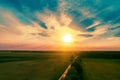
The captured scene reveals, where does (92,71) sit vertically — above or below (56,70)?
below

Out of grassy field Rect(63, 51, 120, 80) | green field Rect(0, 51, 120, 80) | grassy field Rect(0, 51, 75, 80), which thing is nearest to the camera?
grassy field Rect(63, 51, 120, 80)

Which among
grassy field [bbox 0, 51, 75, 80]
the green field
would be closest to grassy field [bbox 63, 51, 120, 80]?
the green field

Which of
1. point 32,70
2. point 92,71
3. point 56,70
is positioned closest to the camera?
point 92,71

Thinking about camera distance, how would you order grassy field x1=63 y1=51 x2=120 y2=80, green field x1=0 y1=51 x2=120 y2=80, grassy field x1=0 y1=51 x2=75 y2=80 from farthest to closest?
1. grassy field x1=0 y1=51 x2=75 y2=80
2. green field x1=0 y1=51 x2=120 y2=80
3. grassy field x1=63 y1=51 x2=120 y2=80

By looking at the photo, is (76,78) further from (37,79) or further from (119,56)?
(119,56)

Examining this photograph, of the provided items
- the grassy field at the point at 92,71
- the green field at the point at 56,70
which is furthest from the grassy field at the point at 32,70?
the grassy field at the point at 92,71

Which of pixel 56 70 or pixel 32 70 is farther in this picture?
pixel 32 70

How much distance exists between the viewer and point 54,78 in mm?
18953

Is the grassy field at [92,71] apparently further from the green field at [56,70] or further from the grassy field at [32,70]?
the grassy field at [32,70]

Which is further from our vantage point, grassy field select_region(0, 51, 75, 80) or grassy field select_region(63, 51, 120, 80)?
grassy field select_region(0, 51, 75, 80)

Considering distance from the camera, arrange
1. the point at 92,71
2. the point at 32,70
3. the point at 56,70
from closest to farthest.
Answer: the point at 92,71, the point at 56,70, the point at 32,70

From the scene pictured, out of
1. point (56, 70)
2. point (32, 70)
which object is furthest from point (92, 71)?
point (32, 70)

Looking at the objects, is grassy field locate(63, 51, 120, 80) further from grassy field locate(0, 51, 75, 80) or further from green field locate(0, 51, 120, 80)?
grassy field locate(0, 51, 75, 80)

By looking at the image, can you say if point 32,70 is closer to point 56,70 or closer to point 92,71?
point 56,70
